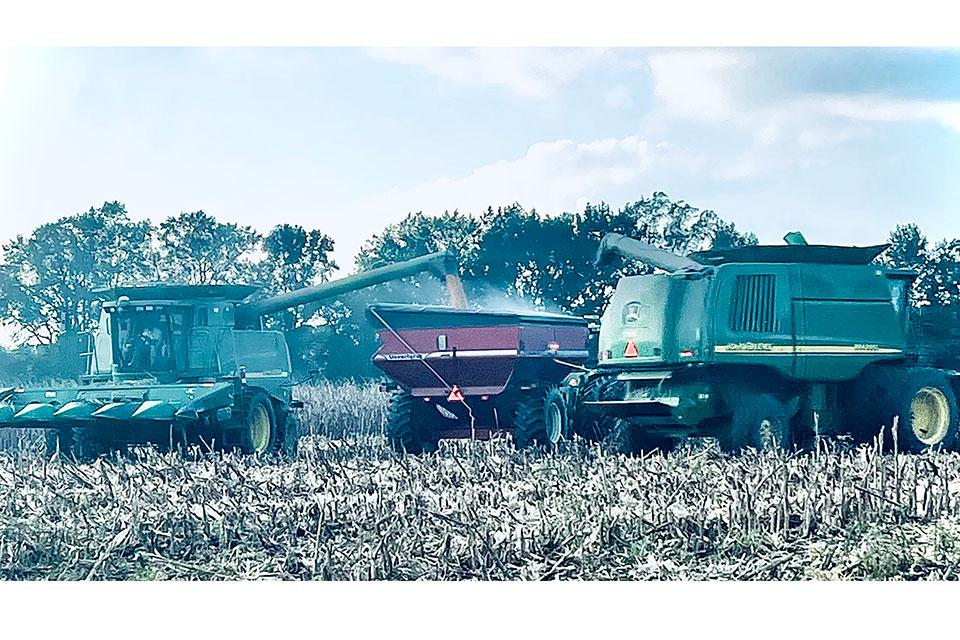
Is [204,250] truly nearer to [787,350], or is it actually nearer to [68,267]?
[68,267]

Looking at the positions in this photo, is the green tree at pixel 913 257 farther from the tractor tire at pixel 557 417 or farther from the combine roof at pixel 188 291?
the combine roof at pixel 188 291

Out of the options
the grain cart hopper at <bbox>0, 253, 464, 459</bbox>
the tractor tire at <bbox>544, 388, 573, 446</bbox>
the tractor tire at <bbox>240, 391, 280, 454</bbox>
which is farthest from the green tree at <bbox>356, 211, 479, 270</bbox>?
the tractor tire at <bbox>240, 391, 280, 454</bbox>

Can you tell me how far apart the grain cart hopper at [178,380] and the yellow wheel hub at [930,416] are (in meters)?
3.84

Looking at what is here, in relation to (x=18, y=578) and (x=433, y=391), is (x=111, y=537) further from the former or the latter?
(x=433, y=391)

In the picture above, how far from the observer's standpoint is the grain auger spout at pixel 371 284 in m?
11.0

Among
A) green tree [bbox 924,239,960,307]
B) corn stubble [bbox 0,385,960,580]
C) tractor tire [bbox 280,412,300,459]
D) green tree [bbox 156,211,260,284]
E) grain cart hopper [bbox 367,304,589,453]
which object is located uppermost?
green tree [bbox 156,211,260,284]

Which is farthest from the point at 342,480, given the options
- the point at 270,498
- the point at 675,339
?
the point at 675,339

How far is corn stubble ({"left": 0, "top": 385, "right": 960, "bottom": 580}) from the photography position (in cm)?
819

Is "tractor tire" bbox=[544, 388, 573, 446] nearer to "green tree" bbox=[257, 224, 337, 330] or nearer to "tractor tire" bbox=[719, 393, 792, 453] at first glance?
"tractor tire" bbox=[719, 393, 792, 453]

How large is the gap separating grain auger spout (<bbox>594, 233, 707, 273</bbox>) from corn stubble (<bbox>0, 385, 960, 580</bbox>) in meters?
1.63

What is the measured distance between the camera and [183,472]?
35.2ft

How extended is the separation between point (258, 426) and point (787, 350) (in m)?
5.36

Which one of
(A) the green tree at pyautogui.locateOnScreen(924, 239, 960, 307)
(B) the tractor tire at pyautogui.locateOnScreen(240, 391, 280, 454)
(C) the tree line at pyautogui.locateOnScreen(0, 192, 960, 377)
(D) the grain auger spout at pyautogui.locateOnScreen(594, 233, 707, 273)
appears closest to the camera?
(A) the green tree at pyautogui.locateOnScreen(924, 239, 960, 307)

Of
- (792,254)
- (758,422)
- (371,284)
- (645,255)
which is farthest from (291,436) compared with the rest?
(792,254)
